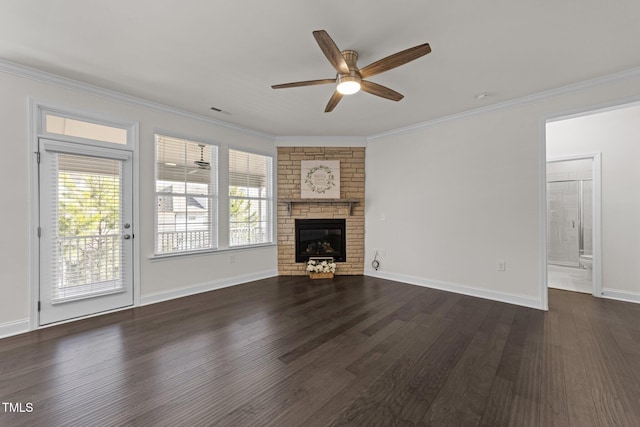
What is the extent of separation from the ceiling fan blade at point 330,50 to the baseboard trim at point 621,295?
456cm

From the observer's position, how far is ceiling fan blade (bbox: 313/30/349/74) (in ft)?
5.75

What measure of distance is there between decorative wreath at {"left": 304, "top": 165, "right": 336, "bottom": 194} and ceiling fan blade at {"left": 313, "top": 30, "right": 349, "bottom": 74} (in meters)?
2.73

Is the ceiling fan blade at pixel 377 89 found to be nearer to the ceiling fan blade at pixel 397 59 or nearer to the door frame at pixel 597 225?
the ceiling fan blade at pixel 397 59

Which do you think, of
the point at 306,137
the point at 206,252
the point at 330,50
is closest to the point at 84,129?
the point at 206,252

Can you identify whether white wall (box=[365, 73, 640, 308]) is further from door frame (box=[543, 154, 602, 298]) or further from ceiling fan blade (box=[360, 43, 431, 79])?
ceiling fan blade (box=[360, 43, 431, 79])

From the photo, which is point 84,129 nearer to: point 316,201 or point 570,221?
point 316,201

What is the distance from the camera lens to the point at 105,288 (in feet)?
10.3

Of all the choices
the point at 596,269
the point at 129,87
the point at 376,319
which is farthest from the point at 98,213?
the point at 596,269

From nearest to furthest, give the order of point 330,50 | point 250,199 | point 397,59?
point 330,50
point 397,59
point 250,199

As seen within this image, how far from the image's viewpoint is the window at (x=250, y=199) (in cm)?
446

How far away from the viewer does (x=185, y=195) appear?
12.7 feet

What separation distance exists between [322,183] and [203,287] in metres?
2.63

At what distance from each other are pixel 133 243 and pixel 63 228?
2.21 feet

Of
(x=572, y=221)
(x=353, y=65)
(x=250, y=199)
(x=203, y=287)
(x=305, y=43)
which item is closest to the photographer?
(x=305, y=43)
